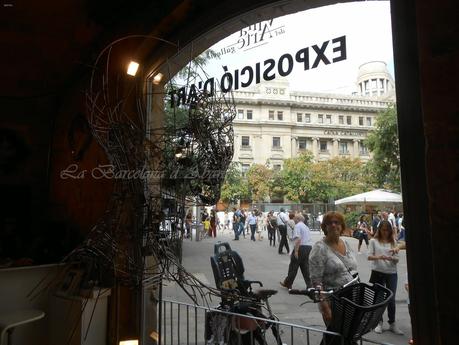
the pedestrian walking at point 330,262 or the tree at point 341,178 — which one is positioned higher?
the tree at point 341,178

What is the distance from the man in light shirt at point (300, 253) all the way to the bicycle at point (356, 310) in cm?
37

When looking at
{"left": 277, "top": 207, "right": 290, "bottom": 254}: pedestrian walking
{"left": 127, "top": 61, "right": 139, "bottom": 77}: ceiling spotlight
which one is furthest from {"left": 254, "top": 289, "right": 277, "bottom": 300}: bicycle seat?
{"left": 127, "top": 61, "right": 139, "bottom": 77}: ceiling spotlight

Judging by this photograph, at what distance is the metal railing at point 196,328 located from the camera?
182 centimetres

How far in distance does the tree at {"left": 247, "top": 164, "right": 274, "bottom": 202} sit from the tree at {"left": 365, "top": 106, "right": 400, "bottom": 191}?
1.67 ft

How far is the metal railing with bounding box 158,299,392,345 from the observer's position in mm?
1822

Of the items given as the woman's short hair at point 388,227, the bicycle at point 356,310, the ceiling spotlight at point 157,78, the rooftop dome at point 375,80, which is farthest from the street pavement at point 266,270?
the ceiling spotlight at point 157,78

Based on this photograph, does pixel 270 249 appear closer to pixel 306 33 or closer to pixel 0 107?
pixel 306 33

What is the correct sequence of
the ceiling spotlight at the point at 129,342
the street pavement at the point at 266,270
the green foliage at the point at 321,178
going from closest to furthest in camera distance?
the green foliage at the point at 321,178
the street pavement at the point at 266,270
the ceiling spotlight at the point at 129,342

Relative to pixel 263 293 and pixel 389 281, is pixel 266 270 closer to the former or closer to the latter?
pixel 263 293

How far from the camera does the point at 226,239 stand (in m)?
2.28

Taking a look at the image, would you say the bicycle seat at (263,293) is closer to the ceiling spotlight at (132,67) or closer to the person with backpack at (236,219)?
the person with backpack at (236,219)

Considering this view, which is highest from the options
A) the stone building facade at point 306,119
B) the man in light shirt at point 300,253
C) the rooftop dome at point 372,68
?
the rooftop dome at point 372,68

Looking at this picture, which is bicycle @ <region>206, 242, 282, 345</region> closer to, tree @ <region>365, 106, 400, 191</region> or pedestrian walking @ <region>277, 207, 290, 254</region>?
pedestrian walking @ <region>277, 207, 290, 254</region>

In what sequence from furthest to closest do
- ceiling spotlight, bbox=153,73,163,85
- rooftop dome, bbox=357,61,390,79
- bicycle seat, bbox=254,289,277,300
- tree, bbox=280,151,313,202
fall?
ceiling spotlight, bbox=153,73,163,85
bicycle seat, bbox=254,289,277,300
tree, bbox=280,151,313,202
rooftop dome, bbox=357,61,390,79
